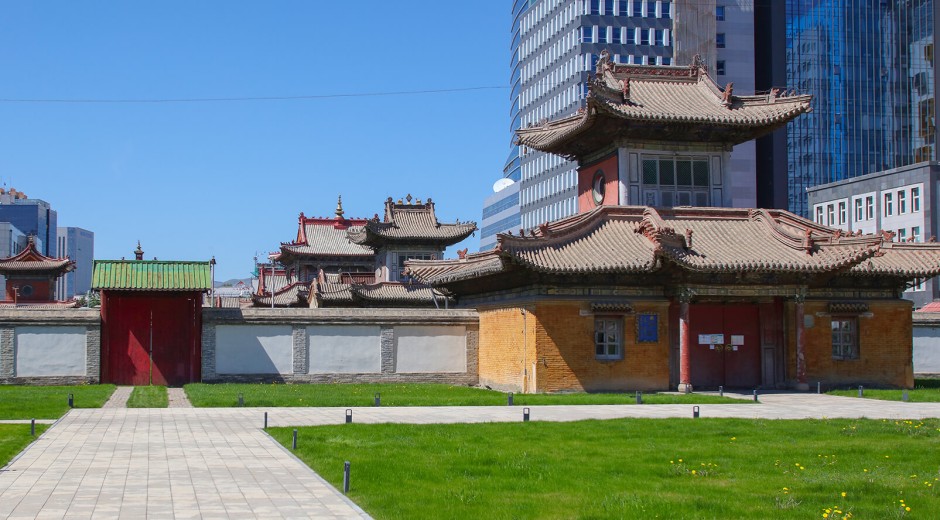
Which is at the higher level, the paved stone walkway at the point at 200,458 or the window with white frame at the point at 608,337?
the window with white frame at the point at 608,337

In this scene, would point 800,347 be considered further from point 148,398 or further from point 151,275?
point 151,275

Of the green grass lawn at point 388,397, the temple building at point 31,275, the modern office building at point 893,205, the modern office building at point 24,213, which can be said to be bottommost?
the green grass lawn at point 388,397

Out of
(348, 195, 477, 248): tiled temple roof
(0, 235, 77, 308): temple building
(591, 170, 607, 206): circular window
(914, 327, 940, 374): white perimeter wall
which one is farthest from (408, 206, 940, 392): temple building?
(0, 235, 77, 308): temple building

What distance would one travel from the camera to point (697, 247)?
112 ft

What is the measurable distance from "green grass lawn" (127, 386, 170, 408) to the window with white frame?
13.1m

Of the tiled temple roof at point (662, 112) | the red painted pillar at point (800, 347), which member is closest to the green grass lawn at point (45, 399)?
the tiled temple roof at point (662, 112)

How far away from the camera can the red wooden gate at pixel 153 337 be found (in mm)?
38094

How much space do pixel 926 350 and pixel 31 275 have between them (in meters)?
67.0

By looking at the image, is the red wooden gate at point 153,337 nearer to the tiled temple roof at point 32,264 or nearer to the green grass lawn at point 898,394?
the green grass lawn at point 898,394

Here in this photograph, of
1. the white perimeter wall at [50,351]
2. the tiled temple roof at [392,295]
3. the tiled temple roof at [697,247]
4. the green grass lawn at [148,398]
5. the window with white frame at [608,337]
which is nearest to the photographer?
the green grass lawn at [148,398]

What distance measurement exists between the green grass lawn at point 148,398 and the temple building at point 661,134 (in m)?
16.1

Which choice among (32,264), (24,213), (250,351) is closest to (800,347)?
(250,351)

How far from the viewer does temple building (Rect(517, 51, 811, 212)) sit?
1417 inches

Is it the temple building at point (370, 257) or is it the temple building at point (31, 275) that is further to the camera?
the temple building at point (31, 275)
